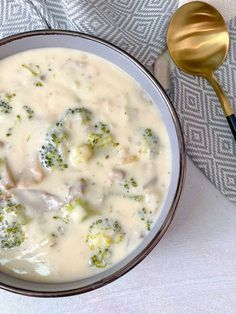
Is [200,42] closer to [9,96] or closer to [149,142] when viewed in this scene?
[149,142]

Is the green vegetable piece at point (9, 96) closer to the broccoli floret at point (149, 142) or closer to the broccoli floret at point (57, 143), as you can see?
the broccoli floret at point (57, 143)

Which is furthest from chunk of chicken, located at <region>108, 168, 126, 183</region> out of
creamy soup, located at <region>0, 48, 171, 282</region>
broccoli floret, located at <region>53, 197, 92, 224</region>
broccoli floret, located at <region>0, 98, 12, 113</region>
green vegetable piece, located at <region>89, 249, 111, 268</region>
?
broccoli floret, located at <region>0, 98, 12, 113</region>

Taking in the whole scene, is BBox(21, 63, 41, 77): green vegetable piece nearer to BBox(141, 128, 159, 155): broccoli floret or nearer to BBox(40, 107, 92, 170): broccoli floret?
BBox(40, 107, 92, 170): broccoli floret

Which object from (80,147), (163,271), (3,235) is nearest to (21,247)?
(3,235)

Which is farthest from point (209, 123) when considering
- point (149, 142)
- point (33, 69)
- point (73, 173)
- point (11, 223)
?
point (11, 223)

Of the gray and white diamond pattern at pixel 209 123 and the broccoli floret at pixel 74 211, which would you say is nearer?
the broccoli floret at pixel 74 211

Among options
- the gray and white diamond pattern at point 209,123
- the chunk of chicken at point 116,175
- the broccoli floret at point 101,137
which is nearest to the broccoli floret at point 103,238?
the chunk of chicken at point 116,175

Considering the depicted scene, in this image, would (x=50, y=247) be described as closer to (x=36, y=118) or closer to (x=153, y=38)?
(x=36, y=118)
